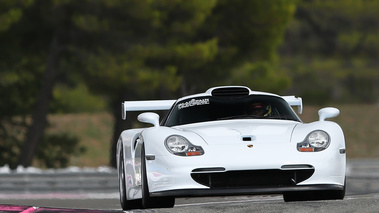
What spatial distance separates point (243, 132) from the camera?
898 centimetres

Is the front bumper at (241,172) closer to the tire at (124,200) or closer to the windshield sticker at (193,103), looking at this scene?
the tire at (124,200)

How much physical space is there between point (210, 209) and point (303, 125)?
1279 mm

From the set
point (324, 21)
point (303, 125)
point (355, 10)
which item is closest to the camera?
point (303, 125)

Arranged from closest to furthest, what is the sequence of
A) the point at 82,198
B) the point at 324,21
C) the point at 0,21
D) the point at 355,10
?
the point at 82,198
the point at 0,21
the point at 355,10
the point at 324,21

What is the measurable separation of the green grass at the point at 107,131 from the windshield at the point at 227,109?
39242 millimetres

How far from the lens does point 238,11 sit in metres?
31.3

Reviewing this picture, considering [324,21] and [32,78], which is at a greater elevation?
[324,21]

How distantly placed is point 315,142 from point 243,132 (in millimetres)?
695

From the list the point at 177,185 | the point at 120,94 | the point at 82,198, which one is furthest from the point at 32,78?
the point at 177,185

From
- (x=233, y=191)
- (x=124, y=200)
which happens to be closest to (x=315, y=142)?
(x=233, y=191)

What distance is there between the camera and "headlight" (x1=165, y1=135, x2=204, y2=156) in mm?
8758

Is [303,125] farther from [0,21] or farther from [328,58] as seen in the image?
[328,58]

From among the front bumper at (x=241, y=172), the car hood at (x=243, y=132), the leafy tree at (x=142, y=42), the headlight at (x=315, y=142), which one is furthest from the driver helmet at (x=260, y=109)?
the leafy tree at (x=142, y=42)

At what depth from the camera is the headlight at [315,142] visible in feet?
29.0
